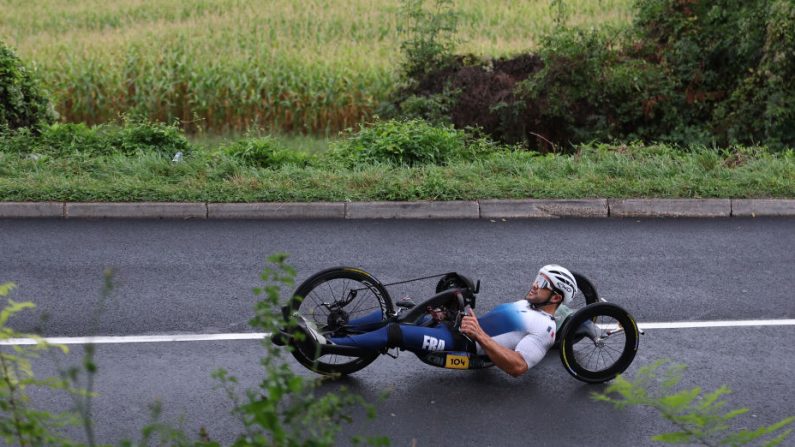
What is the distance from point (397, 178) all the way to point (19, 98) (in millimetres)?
5797

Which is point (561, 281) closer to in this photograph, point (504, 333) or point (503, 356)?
point (504, 333)

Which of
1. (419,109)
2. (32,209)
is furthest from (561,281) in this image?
(419,109)

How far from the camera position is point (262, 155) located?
12914 millimetres

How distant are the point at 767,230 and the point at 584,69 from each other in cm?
522

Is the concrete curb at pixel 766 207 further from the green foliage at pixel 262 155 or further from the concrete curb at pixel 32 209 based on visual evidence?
the concrete curb at pixel 32 209

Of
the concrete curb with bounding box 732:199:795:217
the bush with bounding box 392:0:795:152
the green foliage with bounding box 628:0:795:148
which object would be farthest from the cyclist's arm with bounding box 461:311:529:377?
the green foliage with bounding box 628:0:795:148

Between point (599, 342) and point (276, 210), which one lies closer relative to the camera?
point (599, 342)

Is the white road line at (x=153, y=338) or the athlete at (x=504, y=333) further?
the white road line at (x=153, y=338)

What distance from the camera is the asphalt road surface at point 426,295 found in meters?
6.48

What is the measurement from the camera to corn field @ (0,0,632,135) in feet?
60.7

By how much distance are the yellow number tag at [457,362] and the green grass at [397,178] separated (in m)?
4.53

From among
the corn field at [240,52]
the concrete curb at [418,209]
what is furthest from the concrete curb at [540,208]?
the corn field at [240,52]

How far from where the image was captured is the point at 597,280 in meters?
9.11

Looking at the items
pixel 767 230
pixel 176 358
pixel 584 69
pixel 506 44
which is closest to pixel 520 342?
pixel 176 358
